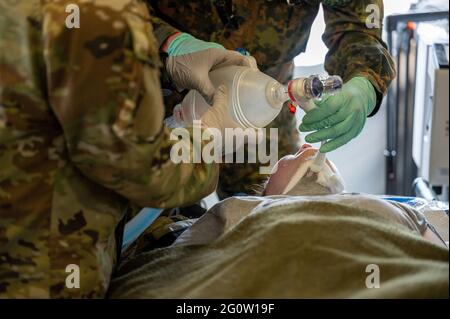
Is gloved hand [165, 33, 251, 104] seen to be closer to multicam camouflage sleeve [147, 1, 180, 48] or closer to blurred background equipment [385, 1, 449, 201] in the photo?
multicam camouflage sleeve [147, 1, 180, 48]

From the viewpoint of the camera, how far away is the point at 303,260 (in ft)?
2.63

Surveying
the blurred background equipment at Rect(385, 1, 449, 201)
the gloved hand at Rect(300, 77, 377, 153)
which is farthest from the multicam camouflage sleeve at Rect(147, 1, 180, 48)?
the blurred background equipment at Rect(385, 1, 449, 201)

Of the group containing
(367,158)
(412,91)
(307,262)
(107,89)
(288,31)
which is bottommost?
(367,158)

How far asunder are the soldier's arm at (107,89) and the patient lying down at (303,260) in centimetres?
19

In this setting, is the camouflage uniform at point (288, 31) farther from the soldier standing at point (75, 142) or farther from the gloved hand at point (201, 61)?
the soldier standing at point (75, 142)

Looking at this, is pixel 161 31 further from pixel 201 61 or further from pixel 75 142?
pixel 75 142

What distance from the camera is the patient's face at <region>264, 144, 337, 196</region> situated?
4.00ft

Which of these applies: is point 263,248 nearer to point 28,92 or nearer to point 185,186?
point 185,186

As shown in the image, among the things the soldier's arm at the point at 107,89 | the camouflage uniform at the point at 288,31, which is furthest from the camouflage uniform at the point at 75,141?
the camouflage uniform at the point at 288,31

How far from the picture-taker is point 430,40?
201 cm

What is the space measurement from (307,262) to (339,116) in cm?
50

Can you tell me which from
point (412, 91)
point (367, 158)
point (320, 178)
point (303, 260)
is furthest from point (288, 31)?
point (367, 158)

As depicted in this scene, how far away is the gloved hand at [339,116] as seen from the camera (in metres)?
1.20
